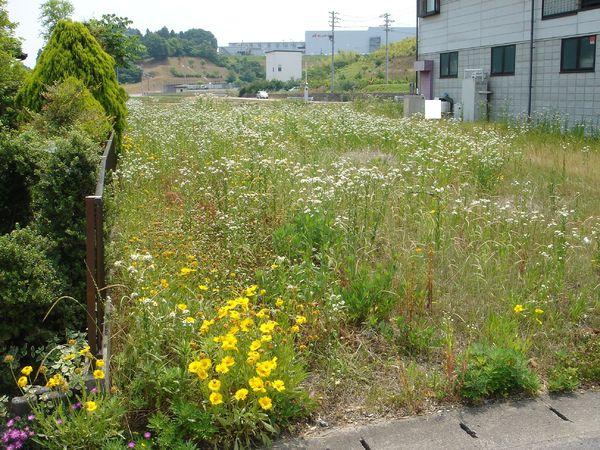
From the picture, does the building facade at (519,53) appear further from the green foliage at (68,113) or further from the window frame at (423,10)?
the green foliage at (68,113)

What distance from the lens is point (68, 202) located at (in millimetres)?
3828

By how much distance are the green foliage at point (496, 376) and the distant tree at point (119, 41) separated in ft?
37.9

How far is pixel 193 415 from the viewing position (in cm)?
318

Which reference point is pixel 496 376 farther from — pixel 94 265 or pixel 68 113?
pixel 68 113

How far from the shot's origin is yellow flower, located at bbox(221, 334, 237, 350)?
3348mm

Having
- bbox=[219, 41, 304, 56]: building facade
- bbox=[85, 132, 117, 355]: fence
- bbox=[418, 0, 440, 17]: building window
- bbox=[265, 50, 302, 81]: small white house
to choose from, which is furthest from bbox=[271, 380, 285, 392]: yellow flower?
bbox=[219, 41, 304, 56]: building facade

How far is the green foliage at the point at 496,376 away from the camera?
371 cm

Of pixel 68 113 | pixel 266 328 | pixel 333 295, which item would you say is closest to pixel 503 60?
pixel 68 113

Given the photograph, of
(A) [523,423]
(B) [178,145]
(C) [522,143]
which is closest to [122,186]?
(B) [178,145]

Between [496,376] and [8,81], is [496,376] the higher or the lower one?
the lower one

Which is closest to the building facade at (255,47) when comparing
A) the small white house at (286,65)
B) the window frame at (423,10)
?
the small white house at (286,65)

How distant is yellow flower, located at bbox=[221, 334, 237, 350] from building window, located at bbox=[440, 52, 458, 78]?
21.7 m

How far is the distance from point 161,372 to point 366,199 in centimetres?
314

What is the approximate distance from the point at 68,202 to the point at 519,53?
18068 millimetres
